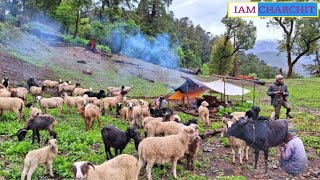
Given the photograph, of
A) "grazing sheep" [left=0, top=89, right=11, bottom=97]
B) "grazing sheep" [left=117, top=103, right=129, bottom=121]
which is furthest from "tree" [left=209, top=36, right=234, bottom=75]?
"grazing sheep" [left=0, top=89, right=11, bottom=97]

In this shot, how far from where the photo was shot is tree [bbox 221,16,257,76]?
51078mm

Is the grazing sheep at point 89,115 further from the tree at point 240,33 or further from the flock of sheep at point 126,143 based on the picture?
the tree at point 240,33

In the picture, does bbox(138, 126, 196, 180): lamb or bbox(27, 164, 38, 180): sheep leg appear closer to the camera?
bbox(27, 164, 38, 180): sheep leg

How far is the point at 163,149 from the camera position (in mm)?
9070

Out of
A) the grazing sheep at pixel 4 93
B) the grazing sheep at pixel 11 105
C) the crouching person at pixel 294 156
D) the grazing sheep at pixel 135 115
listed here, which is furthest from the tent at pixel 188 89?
the crouching person at pixel 294 156

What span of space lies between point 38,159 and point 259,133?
18.8 feet

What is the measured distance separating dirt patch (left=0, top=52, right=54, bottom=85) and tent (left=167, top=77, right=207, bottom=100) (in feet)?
29.4

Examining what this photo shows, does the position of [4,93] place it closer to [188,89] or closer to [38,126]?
[38,126]

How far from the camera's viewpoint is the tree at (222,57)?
5322cm

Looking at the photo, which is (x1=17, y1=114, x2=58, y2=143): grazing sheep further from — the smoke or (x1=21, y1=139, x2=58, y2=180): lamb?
the smoke

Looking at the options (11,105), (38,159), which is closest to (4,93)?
(11,105)

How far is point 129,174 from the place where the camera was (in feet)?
26.1

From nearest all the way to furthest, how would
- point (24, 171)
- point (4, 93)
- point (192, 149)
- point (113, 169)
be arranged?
point (113, 169), point (24, 171), point (192, 149), point (4, 93)

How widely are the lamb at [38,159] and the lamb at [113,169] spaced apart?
1.66 metres
